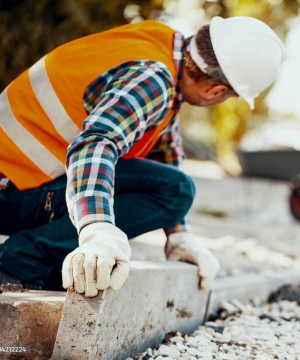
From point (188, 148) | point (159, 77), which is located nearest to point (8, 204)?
point (159, 77)

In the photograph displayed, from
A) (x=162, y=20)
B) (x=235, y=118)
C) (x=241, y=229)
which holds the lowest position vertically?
(x=235, y=118)

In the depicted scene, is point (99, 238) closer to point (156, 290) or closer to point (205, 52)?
point (156, 290)

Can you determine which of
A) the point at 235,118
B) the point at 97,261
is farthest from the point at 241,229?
the point at 235,118

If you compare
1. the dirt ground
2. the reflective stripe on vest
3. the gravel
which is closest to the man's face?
the reflective stripe on vest

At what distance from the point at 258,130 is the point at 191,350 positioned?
14305 millimetres

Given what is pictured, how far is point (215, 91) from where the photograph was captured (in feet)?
7.55

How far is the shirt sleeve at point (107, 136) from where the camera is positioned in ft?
5.37

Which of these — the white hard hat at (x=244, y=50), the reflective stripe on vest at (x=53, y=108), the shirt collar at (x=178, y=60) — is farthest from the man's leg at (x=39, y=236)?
the white hard hat at (x=244, y=50)

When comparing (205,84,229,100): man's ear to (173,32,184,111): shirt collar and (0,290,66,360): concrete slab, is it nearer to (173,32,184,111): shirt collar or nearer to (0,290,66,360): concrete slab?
(173,32,184,111): shirt collar

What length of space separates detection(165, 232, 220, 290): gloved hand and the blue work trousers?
115 millimetres

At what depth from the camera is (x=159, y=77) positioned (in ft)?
6.28

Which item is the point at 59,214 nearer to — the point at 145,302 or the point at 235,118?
the point at 145,302

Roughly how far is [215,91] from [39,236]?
0.93m

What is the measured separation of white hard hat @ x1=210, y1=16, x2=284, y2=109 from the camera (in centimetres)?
219
